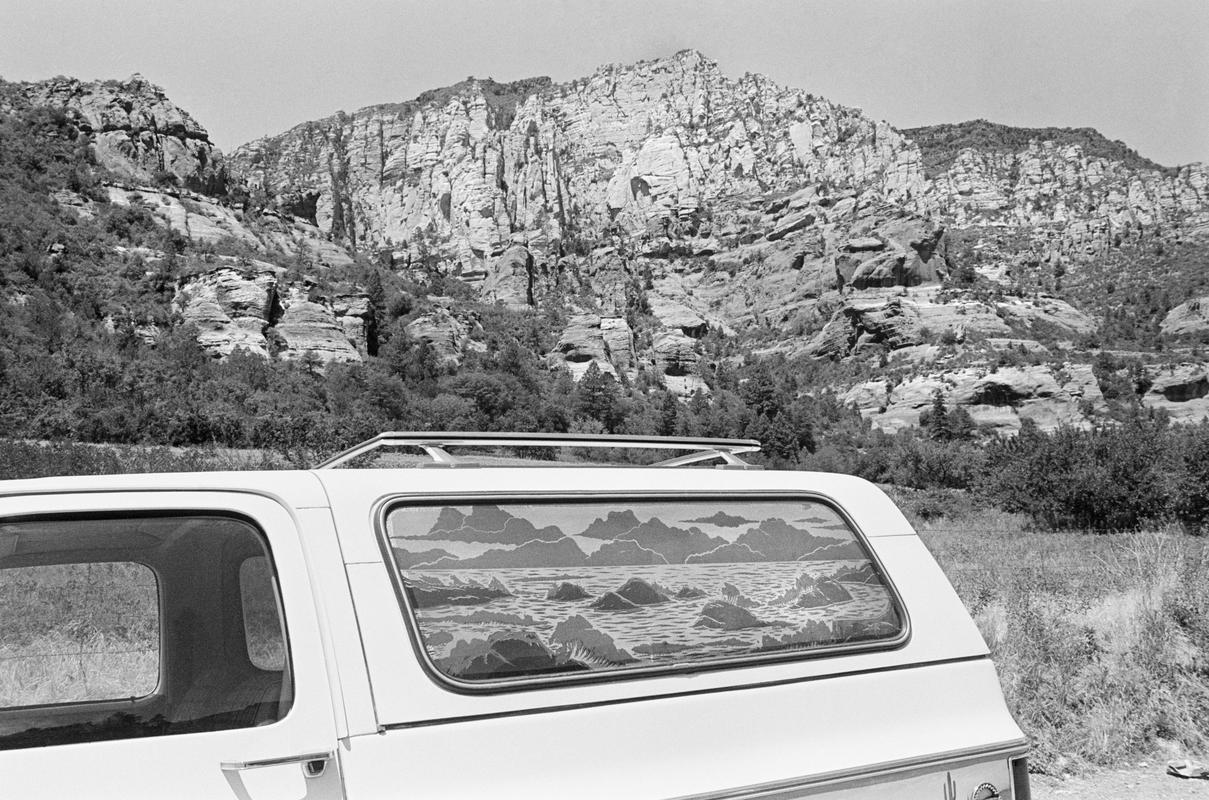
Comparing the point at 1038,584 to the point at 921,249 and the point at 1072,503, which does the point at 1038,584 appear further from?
the point at 921,249

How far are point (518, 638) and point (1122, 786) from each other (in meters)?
4.24

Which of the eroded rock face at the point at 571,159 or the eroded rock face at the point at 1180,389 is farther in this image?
the eroded rock face at the point at 571,159

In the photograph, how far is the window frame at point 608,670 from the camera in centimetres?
192

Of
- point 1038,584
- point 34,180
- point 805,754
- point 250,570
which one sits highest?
point 34,180

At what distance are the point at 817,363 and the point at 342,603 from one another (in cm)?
12193

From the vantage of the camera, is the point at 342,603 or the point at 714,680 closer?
the point at 342,603

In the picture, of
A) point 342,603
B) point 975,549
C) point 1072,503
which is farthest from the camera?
point 1072,503

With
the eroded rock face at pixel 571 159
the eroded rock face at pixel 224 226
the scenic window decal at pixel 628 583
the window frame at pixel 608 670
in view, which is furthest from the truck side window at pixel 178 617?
the eroded rock face at pixel 571 159

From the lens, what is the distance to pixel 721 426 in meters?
92.6

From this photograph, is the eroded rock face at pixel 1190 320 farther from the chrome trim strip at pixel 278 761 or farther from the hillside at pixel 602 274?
the chrome trim strip at pixel 278 761

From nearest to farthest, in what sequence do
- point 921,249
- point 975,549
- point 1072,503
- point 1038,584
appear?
point 1038,584 → point 975,549 → point 1072,503 → point 921,249

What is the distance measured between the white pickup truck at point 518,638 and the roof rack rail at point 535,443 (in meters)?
0.01

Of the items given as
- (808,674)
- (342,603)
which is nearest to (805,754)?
(808,674)

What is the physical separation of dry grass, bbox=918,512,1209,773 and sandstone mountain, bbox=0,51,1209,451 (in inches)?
2780
